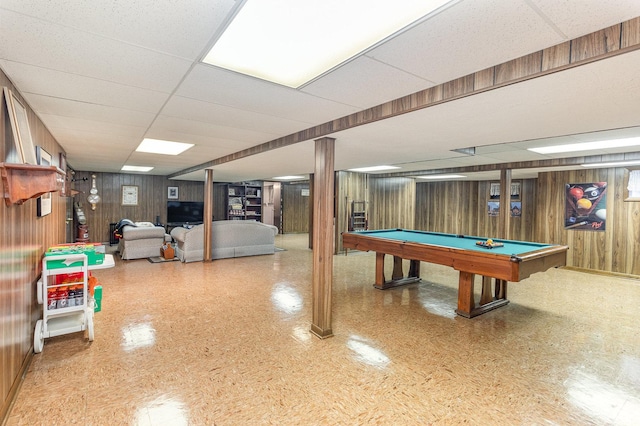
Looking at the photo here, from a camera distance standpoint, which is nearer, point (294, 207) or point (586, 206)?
point (586, 206)

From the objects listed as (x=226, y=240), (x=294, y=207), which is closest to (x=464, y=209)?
(x=294, y=207)

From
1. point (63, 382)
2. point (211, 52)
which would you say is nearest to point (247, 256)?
point (63, 382)

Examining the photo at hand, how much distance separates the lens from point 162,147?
455 centimetres

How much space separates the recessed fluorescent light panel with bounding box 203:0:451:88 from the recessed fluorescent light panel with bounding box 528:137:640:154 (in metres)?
3.84

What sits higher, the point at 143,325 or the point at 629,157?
the point at 629,157

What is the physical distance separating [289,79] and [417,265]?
4186 mm

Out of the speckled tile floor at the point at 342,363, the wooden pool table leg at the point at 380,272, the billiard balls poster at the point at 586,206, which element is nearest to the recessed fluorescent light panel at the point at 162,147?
the speckled tile floor at the point at 342,363

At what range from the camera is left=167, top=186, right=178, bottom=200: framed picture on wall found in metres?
10.1

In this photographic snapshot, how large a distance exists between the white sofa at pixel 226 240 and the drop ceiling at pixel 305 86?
3.35 metres

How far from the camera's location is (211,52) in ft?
5.40

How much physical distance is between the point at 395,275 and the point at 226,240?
391cm

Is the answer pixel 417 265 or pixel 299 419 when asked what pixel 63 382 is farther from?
pixel 417 265

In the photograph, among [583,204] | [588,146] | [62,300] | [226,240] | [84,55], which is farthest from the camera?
[226,240]

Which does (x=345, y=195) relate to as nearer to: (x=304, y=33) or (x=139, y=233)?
(x=139, y=233)
